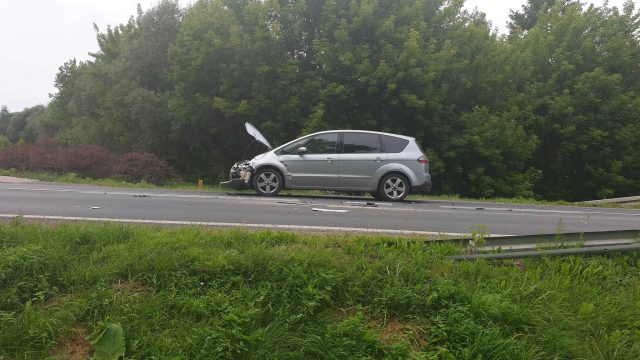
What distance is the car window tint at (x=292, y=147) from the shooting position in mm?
10555

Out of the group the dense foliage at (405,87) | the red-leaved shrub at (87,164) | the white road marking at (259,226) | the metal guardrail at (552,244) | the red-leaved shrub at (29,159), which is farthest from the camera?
the dense foliage at (405,87)

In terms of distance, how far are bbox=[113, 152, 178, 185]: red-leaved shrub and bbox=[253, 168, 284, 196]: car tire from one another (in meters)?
7.47

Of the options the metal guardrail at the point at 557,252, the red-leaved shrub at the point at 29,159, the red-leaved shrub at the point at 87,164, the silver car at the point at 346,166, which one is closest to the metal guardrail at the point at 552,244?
the metal guardrail at the point at 557,252

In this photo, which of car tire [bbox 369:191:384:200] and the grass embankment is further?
car tire [bbox 369:191:384:200]

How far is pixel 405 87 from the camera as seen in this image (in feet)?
60.5

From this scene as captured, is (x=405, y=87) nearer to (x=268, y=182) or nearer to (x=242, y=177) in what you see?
(x=268, y=182)

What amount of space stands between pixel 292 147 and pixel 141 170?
8451 millimetres

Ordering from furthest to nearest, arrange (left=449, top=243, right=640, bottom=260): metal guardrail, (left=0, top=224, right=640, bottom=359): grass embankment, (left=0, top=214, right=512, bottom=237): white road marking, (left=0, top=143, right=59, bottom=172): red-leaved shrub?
1. (left=0, top=143, right=59, bottom=172): red-leaved shrub
2. (left=0, top=214, right=512, bottom=237): white road marking
3. (left=449, top=243, right=640, bottom=260): metal guardrail
4. (left=0, top=224, right=640, bottom=359): grass embankment

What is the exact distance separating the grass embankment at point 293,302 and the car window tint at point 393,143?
6238mm

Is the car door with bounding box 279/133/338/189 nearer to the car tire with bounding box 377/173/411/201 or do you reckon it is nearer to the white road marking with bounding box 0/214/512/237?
the car tire with bounding box 377/173/411/201

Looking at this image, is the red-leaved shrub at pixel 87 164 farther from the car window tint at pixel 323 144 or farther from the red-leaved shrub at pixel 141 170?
the car window tint at pixel 323 144

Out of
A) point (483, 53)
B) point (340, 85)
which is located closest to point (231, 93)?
point (340, 85)

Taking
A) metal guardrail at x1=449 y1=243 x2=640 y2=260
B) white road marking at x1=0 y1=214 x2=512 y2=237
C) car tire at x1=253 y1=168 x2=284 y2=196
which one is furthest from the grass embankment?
car tire at x1=253 y1=168 x2=284 y2=196

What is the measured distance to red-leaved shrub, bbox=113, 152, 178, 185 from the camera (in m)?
16.3
